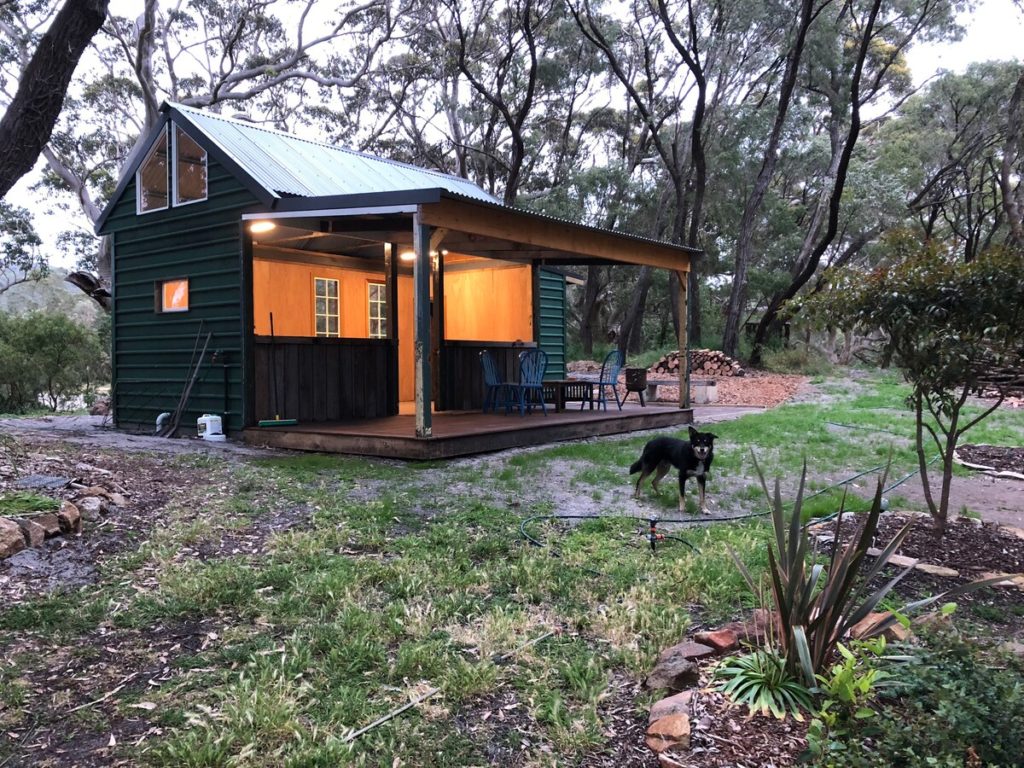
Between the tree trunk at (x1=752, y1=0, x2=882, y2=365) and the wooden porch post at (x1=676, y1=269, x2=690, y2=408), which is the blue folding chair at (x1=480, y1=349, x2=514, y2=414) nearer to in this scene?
the wooden porch post at (x1=676, y1=269, x2=690, y2=408)

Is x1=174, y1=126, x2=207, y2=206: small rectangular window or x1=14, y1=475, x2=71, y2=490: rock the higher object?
x1=174, y1=126, x2=207, y2=206: small rectangular window

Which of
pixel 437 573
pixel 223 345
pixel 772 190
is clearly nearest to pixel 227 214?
pixel 223 345

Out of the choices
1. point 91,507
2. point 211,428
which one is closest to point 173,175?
point 211,428

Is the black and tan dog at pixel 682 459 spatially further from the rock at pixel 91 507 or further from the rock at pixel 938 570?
the rock at pixel 91 507

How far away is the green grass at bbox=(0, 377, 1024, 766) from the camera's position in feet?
7.11

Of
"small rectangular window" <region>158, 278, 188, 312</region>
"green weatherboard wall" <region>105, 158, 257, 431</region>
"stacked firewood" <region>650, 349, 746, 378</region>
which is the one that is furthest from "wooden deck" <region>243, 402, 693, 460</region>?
"stacked firewood" <region>650, 349, 746, 378</region>

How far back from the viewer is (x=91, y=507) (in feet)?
14.5

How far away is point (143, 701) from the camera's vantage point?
7.75ft

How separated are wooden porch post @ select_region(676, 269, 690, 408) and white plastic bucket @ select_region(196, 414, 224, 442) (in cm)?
625

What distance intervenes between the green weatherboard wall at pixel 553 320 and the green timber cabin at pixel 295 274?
1330mm

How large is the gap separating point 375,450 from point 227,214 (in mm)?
3727

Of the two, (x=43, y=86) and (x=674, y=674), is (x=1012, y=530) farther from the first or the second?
(x=43, y=86)

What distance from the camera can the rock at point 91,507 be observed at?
14.2 feet

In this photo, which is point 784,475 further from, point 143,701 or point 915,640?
point 143,701
